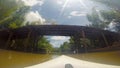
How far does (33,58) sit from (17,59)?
90 millimetres

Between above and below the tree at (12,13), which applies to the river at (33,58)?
below

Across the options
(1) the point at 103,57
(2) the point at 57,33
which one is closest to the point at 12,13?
(2) the point at 57,33

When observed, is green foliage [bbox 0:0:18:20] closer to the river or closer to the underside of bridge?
the underside of bridge

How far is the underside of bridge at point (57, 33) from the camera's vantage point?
50.6 inches

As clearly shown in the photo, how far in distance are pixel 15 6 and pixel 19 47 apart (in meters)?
0.31

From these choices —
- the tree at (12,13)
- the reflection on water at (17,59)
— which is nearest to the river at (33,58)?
the reflection on water at (17,59)

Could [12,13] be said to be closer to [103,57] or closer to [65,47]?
[65,47]

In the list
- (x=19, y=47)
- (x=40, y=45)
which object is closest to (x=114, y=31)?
(x=40, y=45)

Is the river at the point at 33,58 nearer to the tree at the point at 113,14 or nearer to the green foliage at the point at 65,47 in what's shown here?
the green foliage at the point at 65,47

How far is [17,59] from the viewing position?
4.11 ft

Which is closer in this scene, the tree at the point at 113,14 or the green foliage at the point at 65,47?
the green foliage at the point at 65,47

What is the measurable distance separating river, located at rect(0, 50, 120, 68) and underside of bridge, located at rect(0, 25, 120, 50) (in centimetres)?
6

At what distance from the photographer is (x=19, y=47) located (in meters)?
1.29

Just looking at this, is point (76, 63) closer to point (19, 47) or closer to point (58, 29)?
point (58, 29)
